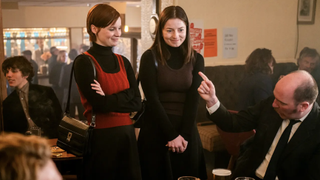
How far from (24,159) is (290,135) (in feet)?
5.28

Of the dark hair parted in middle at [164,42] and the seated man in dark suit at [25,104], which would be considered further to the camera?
the seated man in dark suit at [25,104]

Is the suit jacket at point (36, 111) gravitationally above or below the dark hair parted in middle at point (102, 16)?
below

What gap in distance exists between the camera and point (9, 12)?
3297 mm

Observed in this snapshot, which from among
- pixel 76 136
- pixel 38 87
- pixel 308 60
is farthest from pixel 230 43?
pixel 76 136

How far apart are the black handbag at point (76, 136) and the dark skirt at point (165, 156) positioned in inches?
→ 17.5

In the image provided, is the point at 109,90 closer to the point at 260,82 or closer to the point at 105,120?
the point at 105,120

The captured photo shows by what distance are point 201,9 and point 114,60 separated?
2.32m

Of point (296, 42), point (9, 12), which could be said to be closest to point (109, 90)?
point (9, 12)

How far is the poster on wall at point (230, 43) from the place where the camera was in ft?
15.0

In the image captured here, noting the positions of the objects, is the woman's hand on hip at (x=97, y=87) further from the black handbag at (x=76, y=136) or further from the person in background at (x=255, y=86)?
the person in background at (x=255, y=86)

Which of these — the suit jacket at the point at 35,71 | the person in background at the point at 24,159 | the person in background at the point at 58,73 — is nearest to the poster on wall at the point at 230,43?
the person in background at the point at 58,73

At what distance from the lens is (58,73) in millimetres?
3855

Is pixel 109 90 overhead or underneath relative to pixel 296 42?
underneath

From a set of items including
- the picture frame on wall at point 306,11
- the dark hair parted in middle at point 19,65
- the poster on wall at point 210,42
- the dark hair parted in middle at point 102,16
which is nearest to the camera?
the dark hair parted in middle at point 102,16
